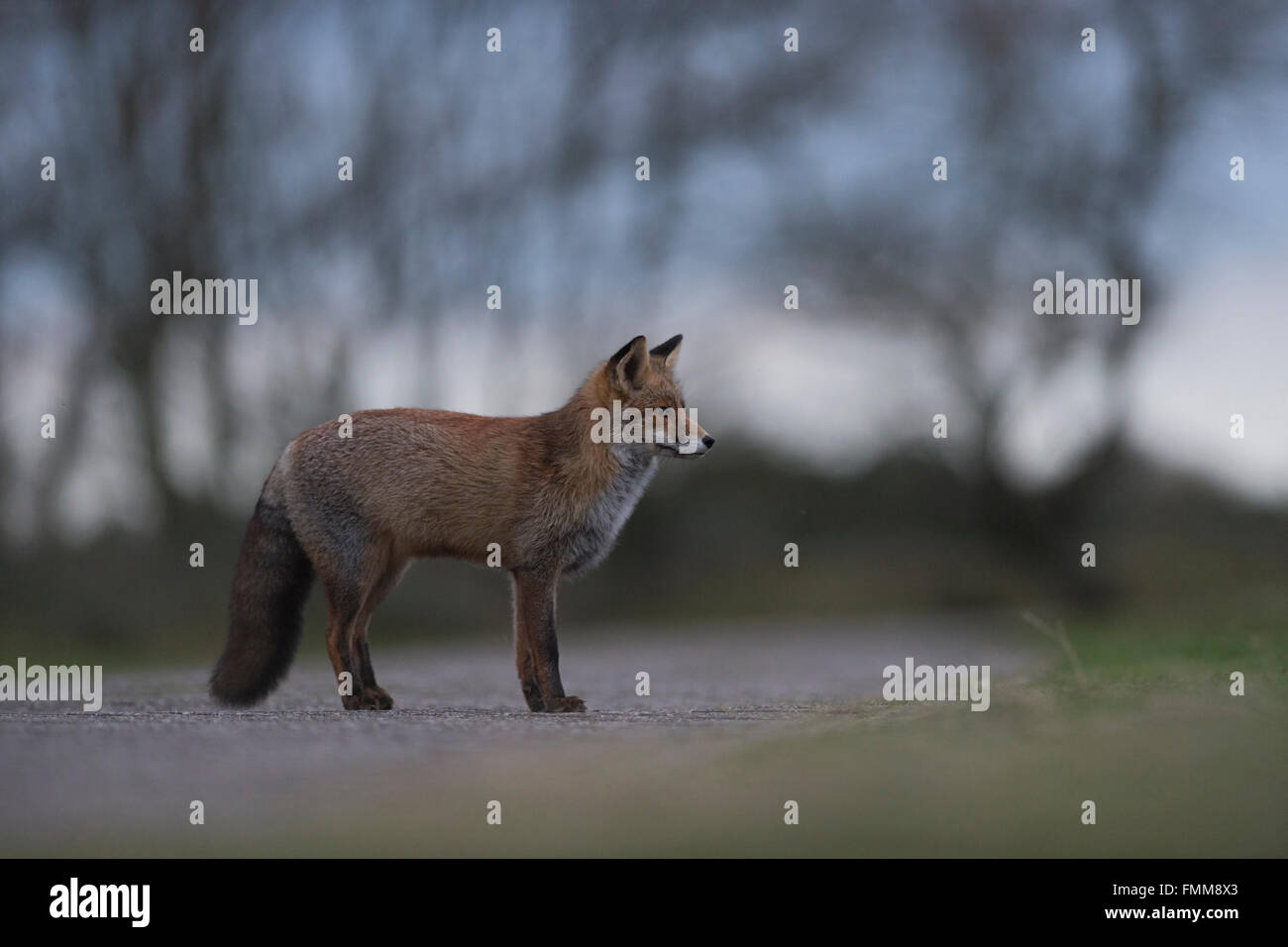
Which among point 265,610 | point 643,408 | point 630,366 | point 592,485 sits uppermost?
point 630,366

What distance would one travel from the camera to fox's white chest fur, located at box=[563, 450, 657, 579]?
712 centimetres

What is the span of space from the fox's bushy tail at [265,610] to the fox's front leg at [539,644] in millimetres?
1285

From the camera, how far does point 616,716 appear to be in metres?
6.62

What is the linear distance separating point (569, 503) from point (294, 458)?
5.08ft

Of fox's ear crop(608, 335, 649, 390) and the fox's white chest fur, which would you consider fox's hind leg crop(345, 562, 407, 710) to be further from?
fox's ear crop(608, 335, 649, 390)

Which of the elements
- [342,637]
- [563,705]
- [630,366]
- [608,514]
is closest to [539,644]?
[563,705]

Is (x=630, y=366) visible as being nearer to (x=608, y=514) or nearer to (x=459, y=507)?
(x=608, y=514)

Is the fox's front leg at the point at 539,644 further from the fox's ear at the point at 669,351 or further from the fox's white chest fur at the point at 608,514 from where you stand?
the fox's ear at the point at 669,351

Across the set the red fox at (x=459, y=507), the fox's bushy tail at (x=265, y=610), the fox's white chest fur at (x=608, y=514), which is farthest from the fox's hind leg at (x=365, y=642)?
the fox's white chest fur at (x=608, y=514)

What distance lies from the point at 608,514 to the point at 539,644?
2.57 feet

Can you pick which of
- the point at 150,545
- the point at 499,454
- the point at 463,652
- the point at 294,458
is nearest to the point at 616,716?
the point at 499,454

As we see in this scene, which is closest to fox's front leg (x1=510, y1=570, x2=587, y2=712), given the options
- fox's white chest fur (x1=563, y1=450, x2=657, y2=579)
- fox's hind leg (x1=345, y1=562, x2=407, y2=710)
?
fox's white chest fur (x1=563, y1=450, x2=657, y2=579)

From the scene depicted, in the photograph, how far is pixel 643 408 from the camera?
23.3 feet

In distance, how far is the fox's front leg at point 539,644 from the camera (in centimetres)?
688
